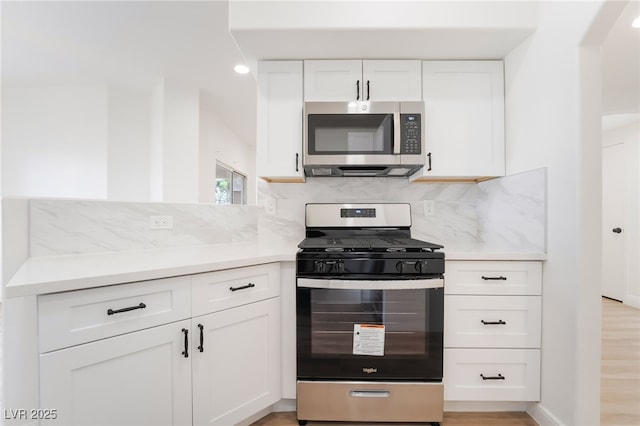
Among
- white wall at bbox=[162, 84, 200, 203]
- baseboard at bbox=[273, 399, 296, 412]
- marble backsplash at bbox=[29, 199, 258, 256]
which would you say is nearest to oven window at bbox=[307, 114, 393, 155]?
marble backsplash at bbox=[29, 199, 258, 256]

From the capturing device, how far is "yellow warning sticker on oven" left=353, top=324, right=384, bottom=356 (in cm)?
141

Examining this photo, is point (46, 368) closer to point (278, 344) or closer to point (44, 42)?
point (278, 344)

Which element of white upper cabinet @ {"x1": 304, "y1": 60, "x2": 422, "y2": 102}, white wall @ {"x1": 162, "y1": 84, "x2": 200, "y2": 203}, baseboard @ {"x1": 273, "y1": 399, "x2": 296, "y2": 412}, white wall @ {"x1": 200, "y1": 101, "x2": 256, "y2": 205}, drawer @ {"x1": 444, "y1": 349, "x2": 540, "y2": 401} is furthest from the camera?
white wall @ {"x1": 200, "y1": 101, "x2": 256, "y2": 205}

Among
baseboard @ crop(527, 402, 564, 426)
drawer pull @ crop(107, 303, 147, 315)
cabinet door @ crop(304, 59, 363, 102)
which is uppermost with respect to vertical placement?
cabinet door @ crop(304, 59, 363, 102)

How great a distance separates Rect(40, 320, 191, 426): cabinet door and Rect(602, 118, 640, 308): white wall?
5019 mm

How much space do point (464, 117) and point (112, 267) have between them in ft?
6.76

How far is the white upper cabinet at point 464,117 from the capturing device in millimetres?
1786

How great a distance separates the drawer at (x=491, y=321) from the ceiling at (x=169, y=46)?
149 centimetres

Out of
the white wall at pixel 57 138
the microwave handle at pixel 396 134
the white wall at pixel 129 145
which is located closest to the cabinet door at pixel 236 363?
the microwave handle at pixel 396 134

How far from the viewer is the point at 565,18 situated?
1332 mm

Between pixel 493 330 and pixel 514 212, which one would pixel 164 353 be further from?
pixel 514 212

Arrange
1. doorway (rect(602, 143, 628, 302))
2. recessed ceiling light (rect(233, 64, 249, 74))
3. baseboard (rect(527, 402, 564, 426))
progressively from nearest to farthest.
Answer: baseboard (rect(527, 402, 564, 426)), recessed ceiling light (rect(233, 64, 249, 74)), doorway (rect(602, 143, 628, 302))

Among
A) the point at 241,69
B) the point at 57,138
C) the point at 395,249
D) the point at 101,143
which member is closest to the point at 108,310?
the point at 395,249

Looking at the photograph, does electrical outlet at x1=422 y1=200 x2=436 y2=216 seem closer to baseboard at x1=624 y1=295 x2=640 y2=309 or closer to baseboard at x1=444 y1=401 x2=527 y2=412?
baseboard at x1=444 y1=401 x2=527 y2=412
